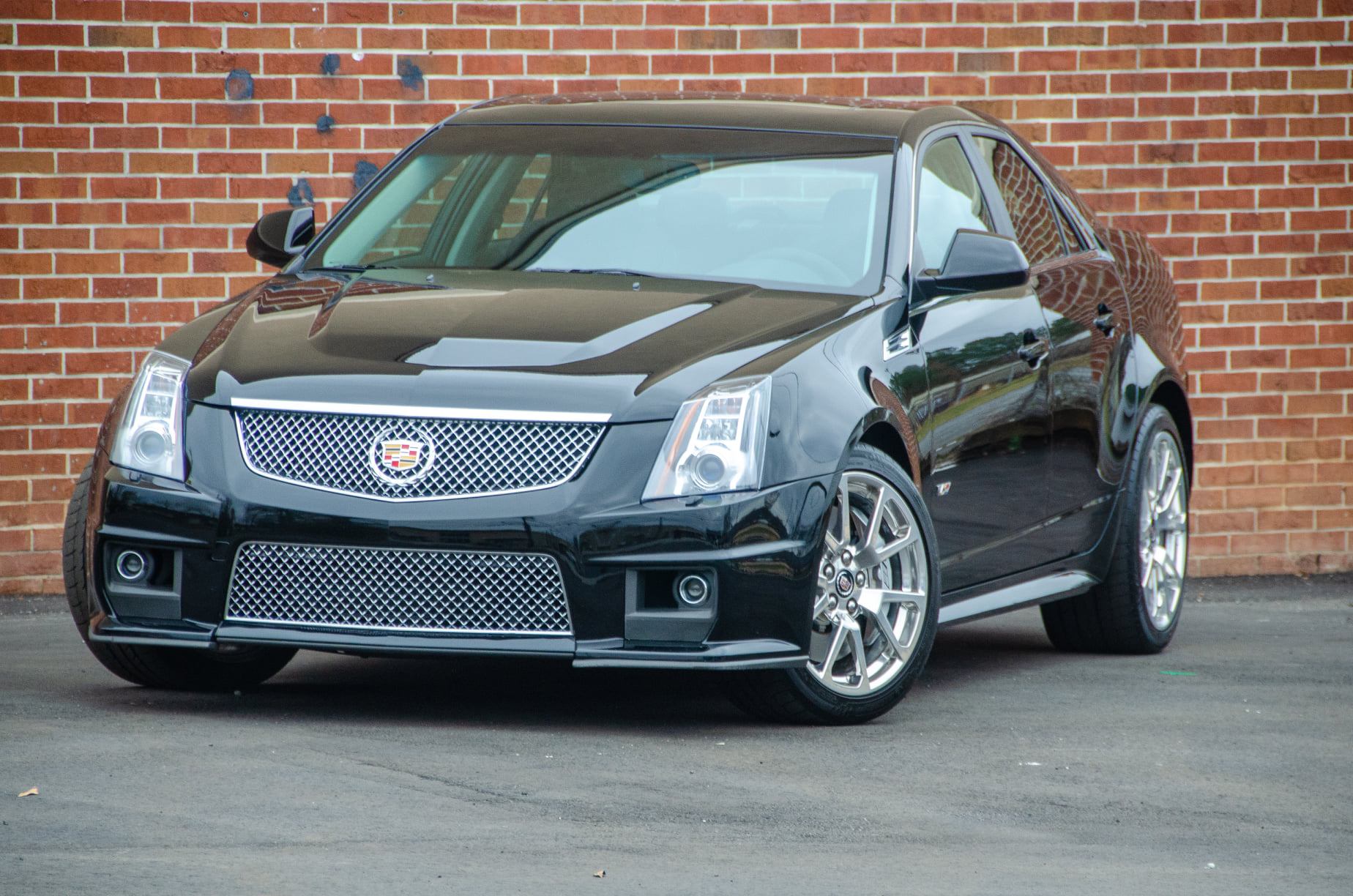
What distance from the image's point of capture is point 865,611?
5938mm

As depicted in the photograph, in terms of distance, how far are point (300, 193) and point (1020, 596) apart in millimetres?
3593

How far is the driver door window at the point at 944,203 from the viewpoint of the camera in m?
6.68

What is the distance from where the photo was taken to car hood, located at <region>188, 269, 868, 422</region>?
5508mm

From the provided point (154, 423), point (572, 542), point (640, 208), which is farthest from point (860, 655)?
point (154, 423)

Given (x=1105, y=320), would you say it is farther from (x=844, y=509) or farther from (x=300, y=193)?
(x=300, y=193)

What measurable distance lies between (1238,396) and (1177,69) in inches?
55.6

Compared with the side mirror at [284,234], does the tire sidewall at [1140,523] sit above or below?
below

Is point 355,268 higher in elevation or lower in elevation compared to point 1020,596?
higher

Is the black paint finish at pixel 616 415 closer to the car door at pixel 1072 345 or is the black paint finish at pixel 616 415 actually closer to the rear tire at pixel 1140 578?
the car door at pixel 1072 345

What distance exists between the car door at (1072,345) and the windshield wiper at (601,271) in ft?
4.61

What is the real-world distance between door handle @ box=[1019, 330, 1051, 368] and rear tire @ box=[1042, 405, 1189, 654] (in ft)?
2.90

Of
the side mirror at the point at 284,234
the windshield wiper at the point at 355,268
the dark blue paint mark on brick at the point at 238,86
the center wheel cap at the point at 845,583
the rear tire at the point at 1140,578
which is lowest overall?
the rear tire at the point at 1140,578

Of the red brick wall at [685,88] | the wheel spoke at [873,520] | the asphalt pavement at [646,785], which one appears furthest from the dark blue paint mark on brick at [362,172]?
the wheel spoke at [873,520]

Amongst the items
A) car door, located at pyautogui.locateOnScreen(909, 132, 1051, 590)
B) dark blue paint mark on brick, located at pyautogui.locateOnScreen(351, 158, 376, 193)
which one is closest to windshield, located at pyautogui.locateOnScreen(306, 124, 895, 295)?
car door, located at pyautogui.locateOnScreen(909, 132, 1051, 590)
